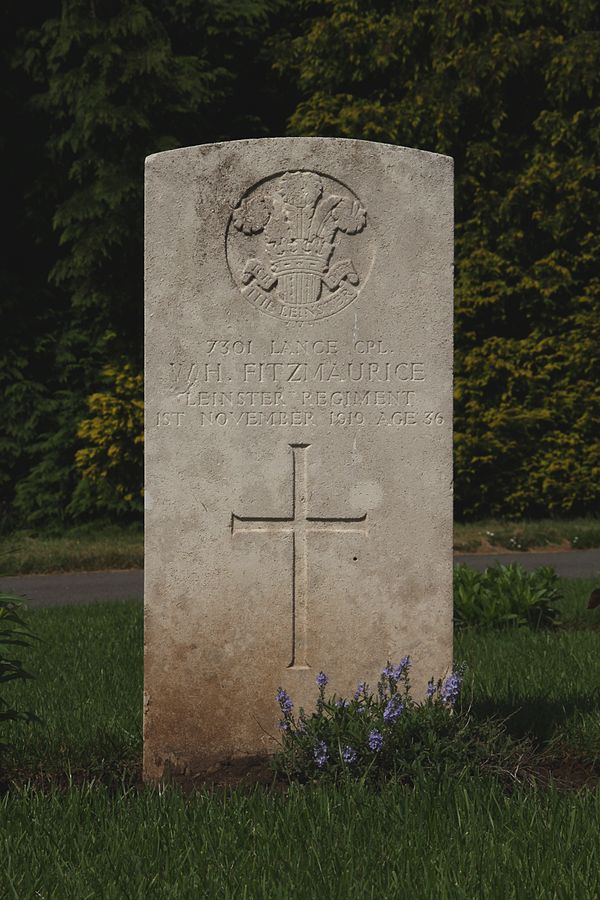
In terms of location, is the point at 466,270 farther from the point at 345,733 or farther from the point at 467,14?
the point at 345,733

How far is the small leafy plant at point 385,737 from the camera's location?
3570mm

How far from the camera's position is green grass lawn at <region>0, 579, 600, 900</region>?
8.88ft

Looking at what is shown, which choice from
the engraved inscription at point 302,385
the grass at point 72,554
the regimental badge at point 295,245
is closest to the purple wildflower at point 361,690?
the engraved inscription at point 302,385

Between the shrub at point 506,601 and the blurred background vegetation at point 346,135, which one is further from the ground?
the blurred background vegetation at point 346,135

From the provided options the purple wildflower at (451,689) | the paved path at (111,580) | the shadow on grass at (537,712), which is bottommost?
the paved path at (111,580)

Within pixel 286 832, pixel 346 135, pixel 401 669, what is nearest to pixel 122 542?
pixel 346 135

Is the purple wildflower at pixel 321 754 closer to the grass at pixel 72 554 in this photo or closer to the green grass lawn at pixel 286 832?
the green grass lawn at pixel 286 832

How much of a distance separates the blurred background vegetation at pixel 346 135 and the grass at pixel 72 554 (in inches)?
26.1

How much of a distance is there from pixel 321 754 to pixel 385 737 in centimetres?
22

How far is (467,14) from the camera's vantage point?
12.8 meters

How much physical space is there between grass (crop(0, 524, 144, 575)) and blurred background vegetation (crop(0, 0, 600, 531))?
66cm

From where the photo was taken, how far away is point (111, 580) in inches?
388

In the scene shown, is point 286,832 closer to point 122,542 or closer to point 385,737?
point 385,737

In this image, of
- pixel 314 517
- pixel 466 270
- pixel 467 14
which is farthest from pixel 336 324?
pixel 467 14
